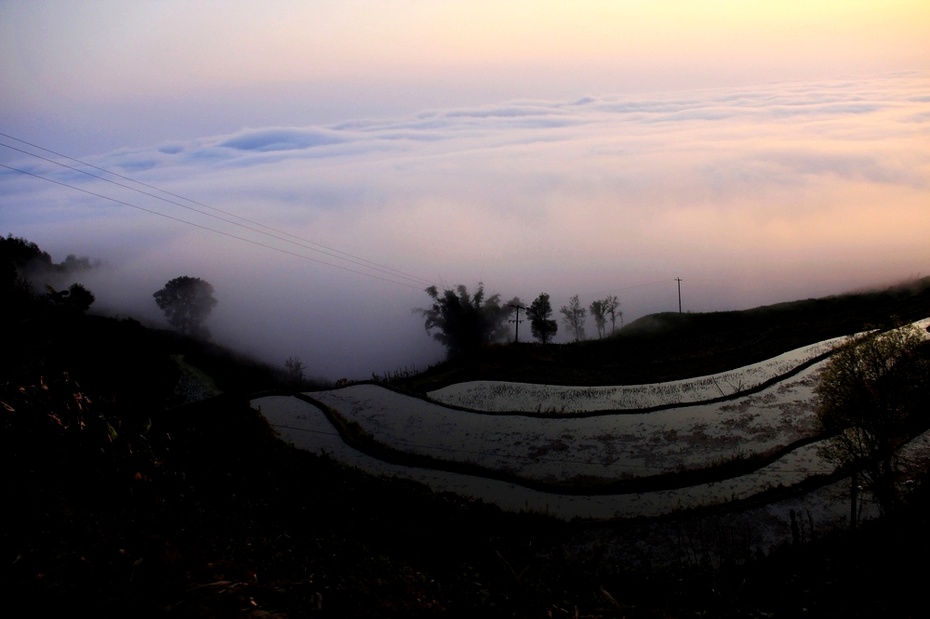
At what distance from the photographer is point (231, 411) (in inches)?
1146

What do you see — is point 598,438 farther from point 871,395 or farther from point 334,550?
point 334,550

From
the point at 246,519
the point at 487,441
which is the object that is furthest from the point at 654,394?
the point at 246,519

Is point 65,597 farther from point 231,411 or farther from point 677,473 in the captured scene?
point 677,473

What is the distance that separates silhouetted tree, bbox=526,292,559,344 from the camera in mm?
107750

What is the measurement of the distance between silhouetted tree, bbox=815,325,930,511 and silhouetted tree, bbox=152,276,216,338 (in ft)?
388

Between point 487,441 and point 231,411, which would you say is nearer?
point 231,411

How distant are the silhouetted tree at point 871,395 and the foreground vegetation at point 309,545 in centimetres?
274

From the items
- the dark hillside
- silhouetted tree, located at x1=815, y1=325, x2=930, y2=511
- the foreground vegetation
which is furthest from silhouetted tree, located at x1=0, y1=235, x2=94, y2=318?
silhouetted tree, located at x1=815, y1=325, x2=930, y2=511

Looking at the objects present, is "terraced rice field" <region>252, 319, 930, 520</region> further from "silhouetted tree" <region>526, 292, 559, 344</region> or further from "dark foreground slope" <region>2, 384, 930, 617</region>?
"silhouetted tree" <region>526, 292, 559, 344</region>

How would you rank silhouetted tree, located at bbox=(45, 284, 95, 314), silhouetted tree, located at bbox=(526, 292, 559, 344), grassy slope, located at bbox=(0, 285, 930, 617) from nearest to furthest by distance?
grassy slope, located at bbox=(0, 285, 930, 617), silhouetted tree, located at bbox=(45, 284, 95, 314), silhouetted tree, located at bbox=(526, 292, 559, 344)

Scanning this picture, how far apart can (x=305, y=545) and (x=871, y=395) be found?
64.8 feet

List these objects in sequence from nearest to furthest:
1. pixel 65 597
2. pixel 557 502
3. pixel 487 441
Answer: pixel 65 597 < pixel 557 502 < pixel 487 441

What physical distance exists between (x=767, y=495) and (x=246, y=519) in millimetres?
18155

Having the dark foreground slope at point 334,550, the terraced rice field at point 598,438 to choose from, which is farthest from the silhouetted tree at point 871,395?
the dark foreground slope at point 334,550
